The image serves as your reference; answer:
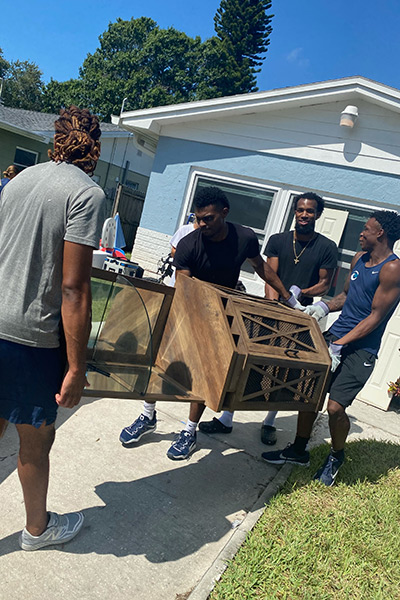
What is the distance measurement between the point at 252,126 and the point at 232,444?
203 inches

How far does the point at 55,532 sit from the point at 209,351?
1.21 m

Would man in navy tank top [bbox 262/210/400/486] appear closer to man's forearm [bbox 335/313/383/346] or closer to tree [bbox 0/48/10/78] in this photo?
man's forearm [bbox 335/313/383/346]

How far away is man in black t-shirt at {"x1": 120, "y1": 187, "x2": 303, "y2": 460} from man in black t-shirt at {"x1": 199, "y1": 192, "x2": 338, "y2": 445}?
61cm

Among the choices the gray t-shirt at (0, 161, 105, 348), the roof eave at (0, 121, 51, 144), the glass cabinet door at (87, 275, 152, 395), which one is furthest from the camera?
the roof eave at (0, 121, 51, 144)

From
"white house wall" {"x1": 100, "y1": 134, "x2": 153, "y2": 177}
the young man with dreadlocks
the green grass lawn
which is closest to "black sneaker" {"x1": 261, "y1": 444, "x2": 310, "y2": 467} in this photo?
the green grass lawn

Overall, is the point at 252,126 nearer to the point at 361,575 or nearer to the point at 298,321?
the point at 298,321

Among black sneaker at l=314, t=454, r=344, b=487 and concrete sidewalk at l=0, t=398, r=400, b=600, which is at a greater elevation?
black sneaker at l=314, t=454, r=344, b=487

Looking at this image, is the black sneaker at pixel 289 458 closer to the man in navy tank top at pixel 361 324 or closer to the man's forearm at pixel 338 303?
the man in navy tank top at pixel 361 324

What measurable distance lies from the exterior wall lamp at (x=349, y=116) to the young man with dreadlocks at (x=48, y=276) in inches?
201

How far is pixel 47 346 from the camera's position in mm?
1806

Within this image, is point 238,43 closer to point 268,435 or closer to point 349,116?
point 349,116

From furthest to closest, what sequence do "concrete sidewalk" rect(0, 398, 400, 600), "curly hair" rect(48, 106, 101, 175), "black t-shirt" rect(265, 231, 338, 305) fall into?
"black t-shirt" rect(265, 231, 338, 305) → "concrete sidewalk" rect(0, 398, 400, 600) → "curly hair" rect(48, 106, 101, 175)

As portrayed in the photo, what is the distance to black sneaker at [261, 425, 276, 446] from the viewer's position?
381 cm

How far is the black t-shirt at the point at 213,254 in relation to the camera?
10.1 ft
